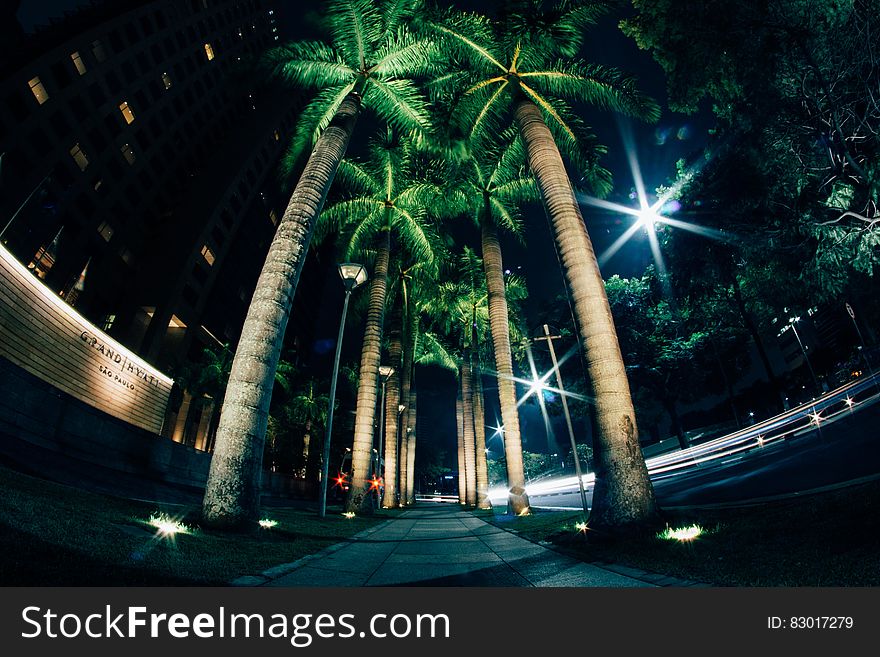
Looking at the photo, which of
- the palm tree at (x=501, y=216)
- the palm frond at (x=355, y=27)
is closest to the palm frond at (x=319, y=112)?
the palm frond at (x=355, y=27)

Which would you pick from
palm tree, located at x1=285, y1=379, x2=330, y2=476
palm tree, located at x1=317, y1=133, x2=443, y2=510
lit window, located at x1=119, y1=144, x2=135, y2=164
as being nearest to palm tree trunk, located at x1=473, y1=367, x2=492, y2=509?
palm tree, located at x1=317, y1=133, x2=443, y2=510

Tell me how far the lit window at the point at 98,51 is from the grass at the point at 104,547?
4983cm

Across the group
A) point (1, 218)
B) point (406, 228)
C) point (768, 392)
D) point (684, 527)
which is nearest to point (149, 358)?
point (1, 218)

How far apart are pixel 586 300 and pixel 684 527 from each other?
4.10m

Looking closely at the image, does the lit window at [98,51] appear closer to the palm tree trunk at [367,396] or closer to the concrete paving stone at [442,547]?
the palm tree trunk at [367,396]

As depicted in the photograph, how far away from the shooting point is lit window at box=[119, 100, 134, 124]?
40.0 meters

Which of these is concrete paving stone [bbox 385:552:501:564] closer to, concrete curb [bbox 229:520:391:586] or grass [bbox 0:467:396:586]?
concrete curb [bbox 229:520:391:586]

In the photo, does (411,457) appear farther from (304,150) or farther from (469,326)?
(304,150)

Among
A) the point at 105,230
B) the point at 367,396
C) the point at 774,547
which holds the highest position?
the point at 105,230

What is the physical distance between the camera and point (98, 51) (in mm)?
36562

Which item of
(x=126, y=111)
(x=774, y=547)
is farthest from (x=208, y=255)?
(x=774, y=547)


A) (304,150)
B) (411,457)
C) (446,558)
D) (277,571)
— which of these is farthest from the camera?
(411,457)

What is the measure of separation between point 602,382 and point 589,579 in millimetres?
3717

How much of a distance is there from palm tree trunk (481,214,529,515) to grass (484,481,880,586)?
8111 millimetres
